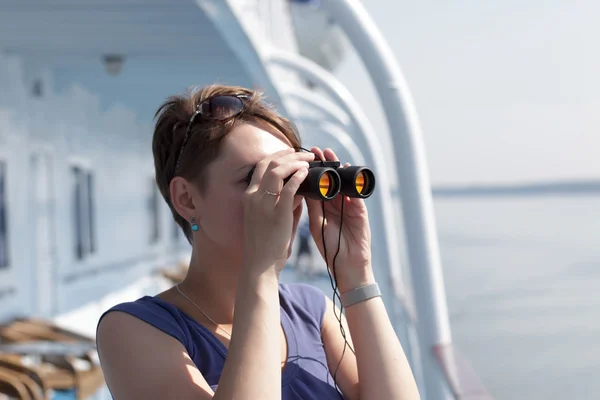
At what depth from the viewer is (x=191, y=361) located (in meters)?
1.27

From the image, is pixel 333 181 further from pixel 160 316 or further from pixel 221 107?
pixel 160 316

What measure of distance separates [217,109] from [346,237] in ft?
1.25

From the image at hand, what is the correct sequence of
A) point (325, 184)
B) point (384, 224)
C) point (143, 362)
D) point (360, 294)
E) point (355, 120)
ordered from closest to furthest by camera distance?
point (143, 362), point (325, 184), point (360, 294), point (384, 224), point (355, 120)

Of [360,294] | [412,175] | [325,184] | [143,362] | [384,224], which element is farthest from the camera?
[384,224]

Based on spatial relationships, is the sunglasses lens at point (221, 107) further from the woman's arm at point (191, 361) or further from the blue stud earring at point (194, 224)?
the woman's arm at point (191, 361)

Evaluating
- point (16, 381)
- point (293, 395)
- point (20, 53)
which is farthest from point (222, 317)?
point (20, 53)

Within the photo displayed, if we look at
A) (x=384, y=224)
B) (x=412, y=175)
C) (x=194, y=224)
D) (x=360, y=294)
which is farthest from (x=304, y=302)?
(x=384, y=224)

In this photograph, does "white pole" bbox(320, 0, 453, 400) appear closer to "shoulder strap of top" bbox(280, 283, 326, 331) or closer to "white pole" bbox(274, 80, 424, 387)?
"shoulder strap of top" bbox(280, 283, 326, 331)

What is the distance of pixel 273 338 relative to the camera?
1252 millimetres

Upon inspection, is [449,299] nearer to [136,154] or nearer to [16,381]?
[136,154]

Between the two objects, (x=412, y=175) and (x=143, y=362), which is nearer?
(x=143, y=362)

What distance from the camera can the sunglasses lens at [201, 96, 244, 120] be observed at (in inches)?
54.6

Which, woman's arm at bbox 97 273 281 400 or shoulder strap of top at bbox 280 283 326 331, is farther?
shoulder strap of top at bbox 280 283 326 331

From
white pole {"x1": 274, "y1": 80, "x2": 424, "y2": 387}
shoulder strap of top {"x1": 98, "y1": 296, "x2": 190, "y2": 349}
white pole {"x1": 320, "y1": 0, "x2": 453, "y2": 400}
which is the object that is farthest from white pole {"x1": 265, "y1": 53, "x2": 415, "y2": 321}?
shoulder strap of top {"x1": 98, "y1": 296, "x2": 190, "y2": 349}
